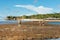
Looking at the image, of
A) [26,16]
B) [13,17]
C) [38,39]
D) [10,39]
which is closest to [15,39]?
[10,39]

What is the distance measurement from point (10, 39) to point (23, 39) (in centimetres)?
161

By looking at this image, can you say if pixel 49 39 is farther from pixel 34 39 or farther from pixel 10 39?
pixel 10 39

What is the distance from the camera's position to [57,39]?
28.0 m

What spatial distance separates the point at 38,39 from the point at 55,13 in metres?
145

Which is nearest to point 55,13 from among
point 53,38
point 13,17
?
point 13,17

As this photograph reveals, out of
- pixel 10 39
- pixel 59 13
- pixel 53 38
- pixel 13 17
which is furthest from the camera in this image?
pixel 59 13

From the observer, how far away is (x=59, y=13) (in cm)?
17000

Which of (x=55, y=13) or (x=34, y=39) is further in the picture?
(x=55, y=13)

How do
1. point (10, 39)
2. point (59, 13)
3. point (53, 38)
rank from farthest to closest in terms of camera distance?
point (59, 13)
point (53, 38)
point (10, 39)

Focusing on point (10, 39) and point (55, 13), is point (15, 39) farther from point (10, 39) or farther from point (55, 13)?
point (55, 13)

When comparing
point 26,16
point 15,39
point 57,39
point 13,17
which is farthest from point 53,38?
point 26,16

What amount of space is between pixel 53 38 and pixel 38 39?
2.85 metres

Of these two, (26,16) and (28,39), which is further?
(26,16)

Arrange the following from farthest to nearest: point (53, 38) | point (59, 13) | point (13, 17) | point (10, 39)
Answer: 1. point (59, 13)
2. point (13, 17)
3. point (53, 38)
4. point (10, 39)
